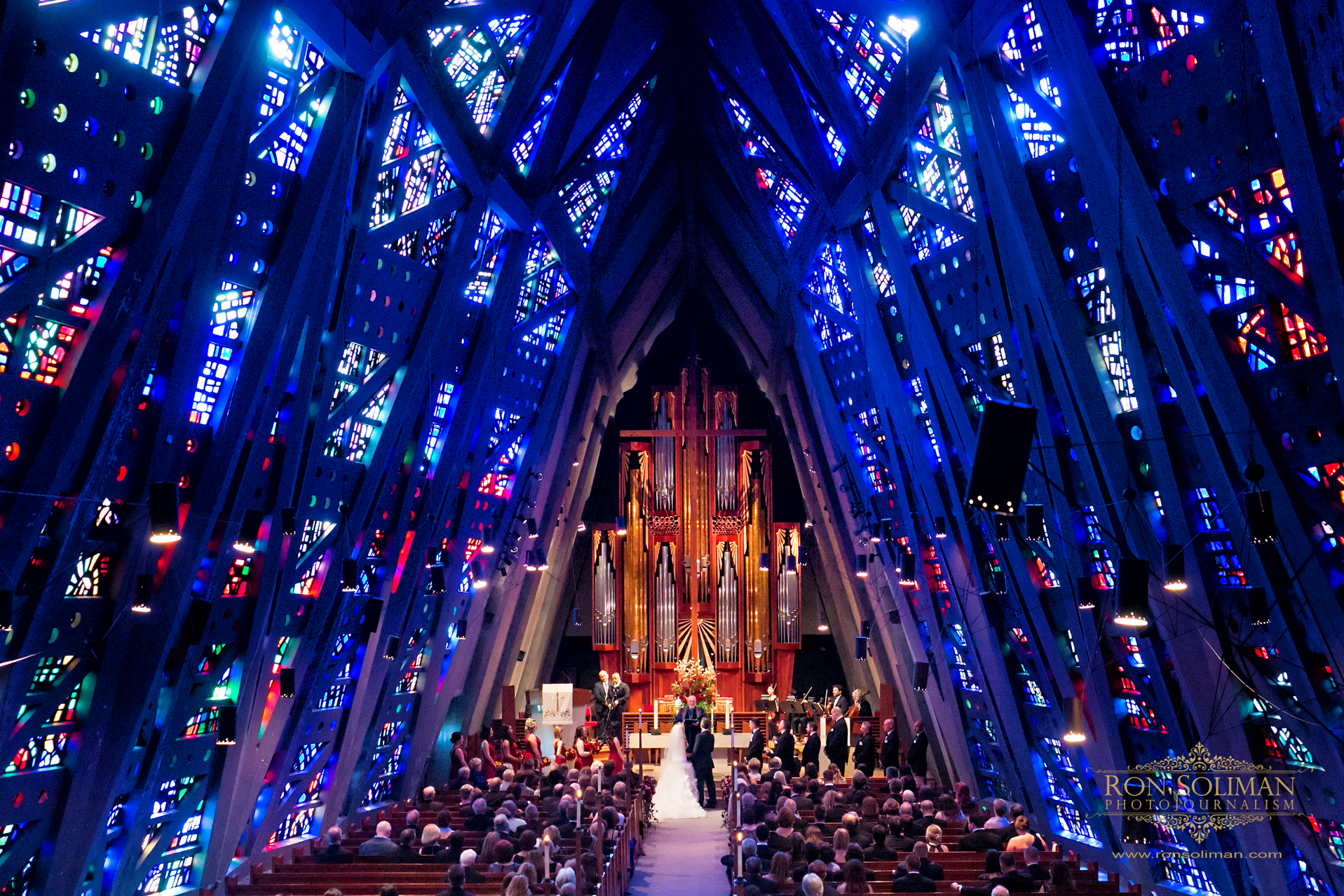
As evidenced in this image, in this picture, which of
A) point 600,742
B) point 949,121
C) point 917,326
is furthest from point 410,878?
point 600,742

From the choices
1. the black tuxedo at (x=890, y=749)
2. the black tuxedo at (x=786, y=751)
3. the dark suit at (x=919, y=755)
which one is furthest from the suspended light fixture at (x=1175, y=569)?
the black tuxedo at (x=890, y=749)

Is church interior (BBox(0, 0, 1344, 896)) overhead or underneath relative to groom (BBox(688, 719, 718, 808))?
overhead

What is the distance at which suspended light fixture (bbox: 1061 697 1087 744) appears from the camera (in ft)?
33.9

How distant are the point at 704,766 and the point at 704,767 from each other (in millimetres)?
11

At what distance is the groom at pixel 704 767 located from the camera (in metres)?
15.8

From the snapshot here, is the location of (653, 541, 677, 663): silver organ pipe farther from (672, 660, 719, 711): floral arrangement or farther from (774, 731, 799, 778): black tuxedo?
(774, 731, 799, 778): black tuxedo

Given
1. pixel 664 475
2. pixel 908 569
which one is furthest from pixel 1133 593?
pixel 664 475

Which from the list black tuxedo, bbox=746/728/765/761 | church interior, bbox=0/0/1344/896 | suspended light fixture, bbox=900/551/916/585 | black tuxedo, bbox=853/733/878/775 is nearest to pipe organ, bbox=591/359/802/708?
black tuxedo, bbox=853/733/878/775

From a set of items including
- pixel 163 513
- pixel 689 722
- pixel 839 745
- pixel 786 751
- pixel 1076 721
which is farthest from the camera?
pixel 689 722

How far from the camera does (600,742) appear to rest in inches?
771

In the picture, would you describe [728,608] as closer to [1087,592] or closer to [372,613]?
[372,613]

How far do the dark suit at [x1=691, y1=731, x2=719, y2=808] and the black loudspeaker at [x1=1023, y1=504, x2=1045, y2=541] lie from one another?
25.2 feet

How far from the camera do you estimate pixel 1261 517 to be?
20.9ft

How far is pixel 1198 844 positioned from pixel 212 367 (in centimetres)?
933
